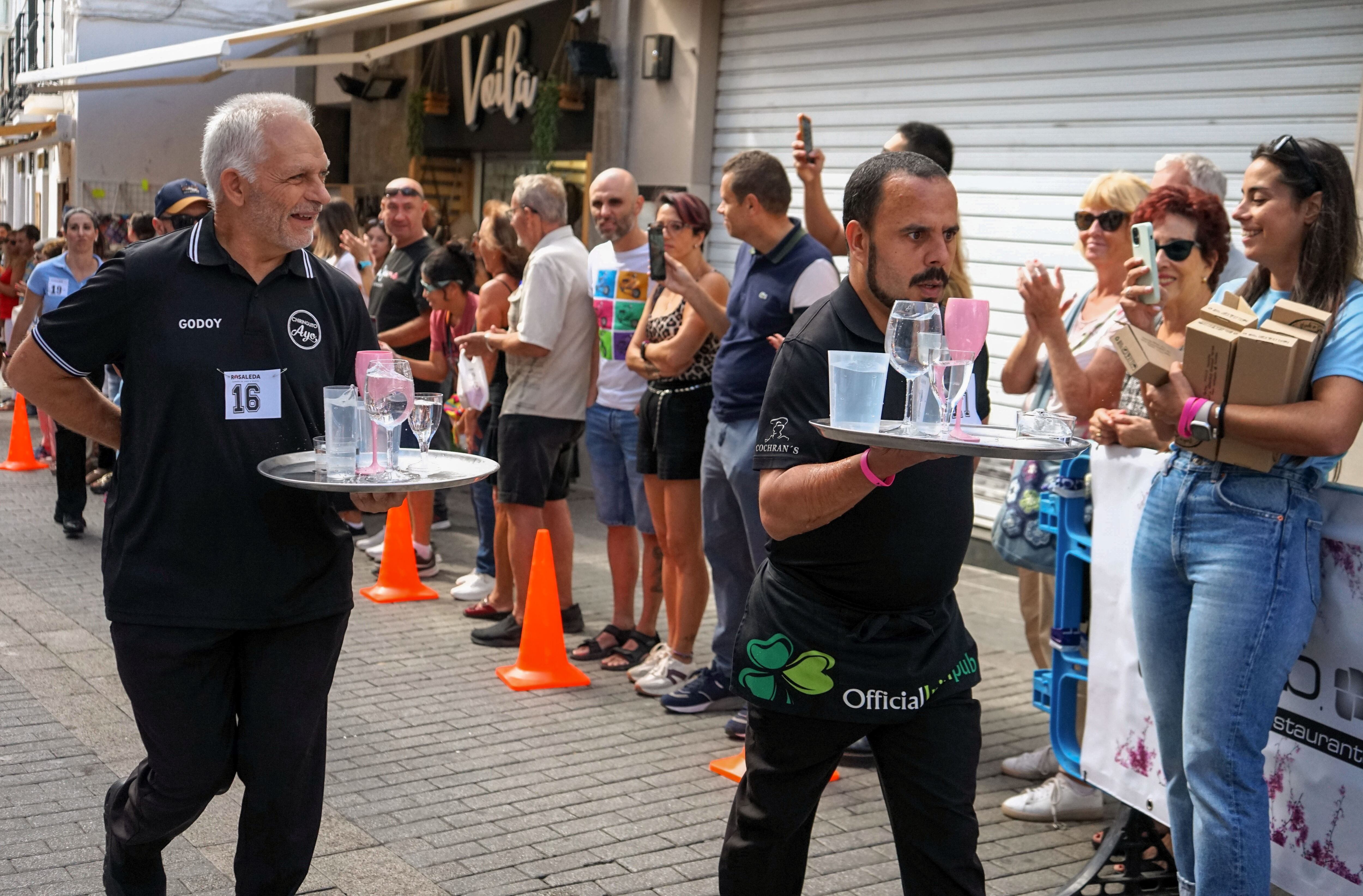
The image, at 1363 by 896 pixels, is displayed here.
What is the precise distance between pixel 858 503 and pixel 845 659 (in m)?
0.36

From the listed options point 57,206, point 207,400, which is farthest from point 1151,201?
point 57,206

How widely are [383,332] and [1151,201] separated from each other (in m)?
5.48

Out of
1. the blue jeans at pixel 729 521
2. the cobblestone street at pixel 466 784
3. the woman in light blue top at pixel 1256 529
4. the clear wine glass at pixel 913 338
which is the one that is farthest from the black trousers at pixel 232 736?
the blue jeans at pixel 729 521

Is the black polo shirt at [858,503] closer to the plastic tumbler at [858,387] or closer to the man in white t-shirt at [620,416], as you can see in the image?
the plastic tumbler at [858,387]

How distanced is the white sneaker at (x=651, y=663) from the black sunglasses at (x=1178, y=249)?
3.06m

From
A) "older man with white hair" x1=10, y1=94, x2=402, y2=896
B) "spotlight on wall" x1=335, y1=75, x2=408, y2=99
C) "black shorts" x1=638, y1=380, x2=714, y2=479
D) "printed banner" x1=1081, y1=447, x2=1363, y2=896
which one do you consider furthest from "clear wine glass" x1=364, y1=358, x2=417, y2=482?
"spotlight on wall" x1=335, y1=75, x2=408, y2=99

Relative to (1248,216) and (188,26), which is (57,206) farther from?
(1248,216)

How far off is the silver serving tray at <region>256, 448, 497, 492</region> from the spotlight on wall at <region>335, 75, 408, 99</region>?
13734 millimetres

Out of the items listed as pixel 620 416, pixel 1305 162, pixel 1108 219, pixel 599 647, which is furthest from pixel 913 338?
pixel 599 647

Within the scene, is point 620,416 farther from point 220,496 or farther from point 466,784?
point 220,496

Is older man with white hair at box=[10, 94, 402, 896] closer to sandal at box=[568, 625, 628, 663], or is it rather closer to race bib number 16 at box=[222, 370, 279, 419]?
race bib number 16 at box=[222, 370, 279, 419]

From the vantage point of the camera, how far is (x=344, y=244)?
9.34m

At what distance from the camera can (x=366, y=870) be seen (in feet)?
14.4

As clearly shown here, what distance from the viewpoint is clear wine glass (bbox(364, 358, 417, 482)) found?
3.35m
